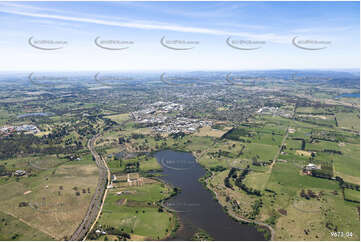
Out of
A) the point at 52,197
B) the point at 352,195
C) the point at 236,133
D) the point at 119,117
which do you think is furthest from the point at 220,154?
the point at 119,117

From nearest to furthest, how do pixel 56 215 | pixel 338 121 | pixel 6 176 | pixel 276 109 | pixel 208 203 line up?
pixel 56 215, pixel 208 203, pixel 6 176, pixel 338 121, pixel 276 109

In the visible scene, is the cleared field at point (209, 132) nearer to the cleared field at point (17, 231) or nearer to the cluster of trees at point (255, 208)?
the cluster of trees at point (255, 208)

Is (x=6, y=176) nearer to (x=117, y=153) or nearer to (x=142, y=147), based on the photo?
(x=117, y=153)

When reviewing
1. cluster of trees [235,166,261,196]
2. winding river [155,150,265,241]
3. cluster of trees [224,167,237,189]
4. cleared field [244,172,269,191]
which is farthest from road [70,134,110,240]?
cleared field [244,172,269,191]

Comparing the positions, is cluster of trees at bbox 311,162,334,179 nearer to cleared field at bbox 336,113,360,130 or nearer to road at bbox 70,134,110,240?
road at bbox 70,134,110,240

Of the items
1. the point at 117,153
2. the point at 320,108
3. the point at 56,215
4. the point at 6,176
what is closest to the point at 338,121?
the point at 320,108
